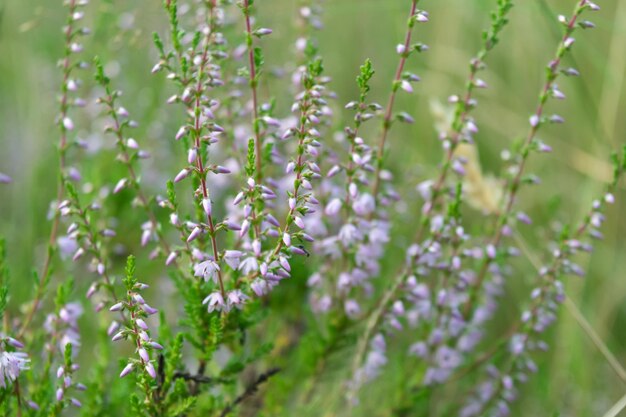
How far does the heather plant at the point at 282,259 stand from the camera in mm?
2438

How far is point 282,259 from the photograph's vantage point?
2.30m

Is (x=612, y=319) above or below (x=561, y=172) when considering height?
below

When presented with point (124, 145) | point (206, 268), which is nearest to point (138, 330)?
point (206, 268)

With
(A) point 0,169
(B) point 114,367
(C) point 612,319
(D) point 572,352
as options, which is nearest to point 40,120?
(A) point 0,169

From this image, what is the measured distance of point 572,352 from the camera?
14.6 feet

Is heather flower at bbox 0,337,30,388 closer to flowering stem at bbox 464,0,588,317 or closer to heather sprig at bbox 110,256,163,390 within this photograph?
heather sprig at bbox 110,256,163,390

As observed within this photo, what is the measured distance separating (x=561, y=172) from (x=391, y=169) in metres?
2.10

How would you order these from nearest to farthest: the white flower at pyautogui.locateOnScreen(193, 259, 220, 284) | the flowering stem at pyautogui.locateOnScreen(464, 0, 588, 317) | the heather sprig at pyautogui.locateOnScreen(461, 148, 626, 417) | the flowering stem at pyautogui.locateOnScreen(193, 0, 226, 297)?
the flowering stem at pyautogui.locateOnScreen(193, 0, 226, 297), the white flower at pyautogui.locateOnScreen(193, 259, 220, 284), the flowering stem at pyautogui.locateOnScreen(464, 0, 588, 317), the heather sprig at pyautogui.locateOnScreen(461, 148, 626, 417)

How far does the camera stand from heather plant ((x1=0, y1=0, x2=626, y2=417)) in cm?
244

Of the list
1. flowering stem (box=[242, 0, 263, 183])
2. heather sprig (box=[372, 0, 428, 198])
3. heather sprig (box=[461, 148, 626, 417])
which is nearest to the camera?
flowering stem (box=[242, 0, 263, 183])

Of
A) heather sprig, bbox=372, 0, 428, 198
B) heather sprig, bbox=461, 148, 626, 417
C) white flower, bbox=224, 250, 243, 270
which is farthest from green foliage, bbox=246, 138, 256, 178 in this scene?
heather sprig, bbox=461, 148, 626, 417

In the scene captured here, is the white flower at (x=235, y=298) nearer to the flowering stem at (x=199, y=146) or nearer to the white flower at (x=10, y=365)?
the flowering stem at (x=199, y=146)

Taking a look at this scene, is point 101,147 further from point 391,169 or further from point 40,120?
point 391,169

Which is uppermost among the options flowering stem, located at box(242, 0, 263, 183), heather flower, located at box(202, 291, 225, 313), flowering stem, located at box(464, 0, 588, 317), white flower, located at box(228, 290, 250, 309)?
flowering stem, located at box(242, 0, 263, 183)
